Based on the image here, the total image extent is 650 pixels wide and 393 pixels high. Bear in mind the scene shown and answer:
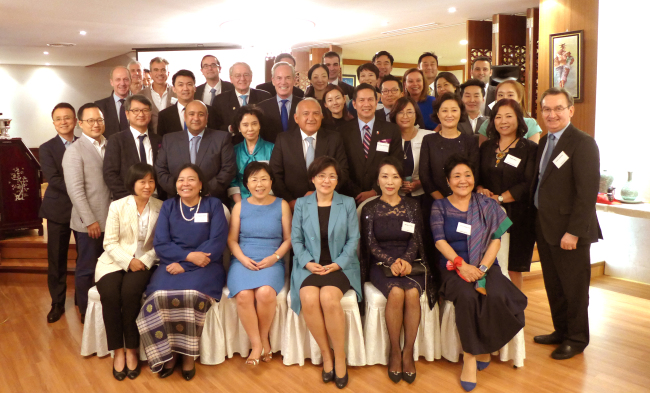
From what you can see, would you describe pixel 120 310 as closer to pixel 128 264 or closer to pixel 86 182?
pixel 128 264

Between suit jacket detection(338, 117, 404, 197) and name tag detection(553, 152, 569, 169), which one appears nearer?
name tag detection(553, 152, 569, 169)

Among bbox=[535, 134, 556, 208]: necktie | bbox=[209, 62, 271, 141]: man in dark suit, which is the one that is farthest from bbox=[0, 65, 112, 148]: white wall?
bbox=[535, 134, 556, 208]: necktie

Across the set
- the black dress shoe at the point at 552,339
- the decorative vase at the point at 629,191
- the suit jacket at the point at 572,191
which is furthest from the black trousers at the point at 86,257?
the decorative vase at the point at 629,191

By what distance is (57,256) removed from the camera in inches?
155

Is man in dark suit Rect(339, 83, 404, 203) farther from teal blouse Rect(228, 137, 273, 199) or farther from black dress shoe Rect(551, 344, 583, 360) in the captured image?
black dress shoe Rect(551, 344, 583, 360)

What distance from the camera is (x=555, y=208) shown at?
2967 millimetres

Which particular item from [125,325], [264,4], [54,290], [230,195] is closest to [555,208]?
[230,195]

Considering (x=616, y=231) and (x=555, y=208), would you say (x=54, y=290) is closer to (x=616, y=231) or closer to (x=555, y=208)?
(x=555, y=208)

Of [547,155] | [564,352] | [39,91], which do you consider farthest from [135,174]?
[39,91]

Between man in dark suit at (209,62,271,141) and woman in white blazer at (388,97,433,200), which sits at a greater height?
man in dark suit at (209,62,271,141)

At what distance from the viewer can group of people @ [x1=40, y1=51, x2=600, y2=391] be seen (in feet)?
9.43

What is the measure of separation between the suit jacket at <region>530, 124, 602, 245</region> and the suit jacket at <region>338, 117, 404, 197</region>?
101 cm

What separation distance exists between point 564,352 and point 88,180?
11.4ft

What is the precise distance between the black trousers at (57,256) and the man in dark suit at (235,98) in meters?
1.51
